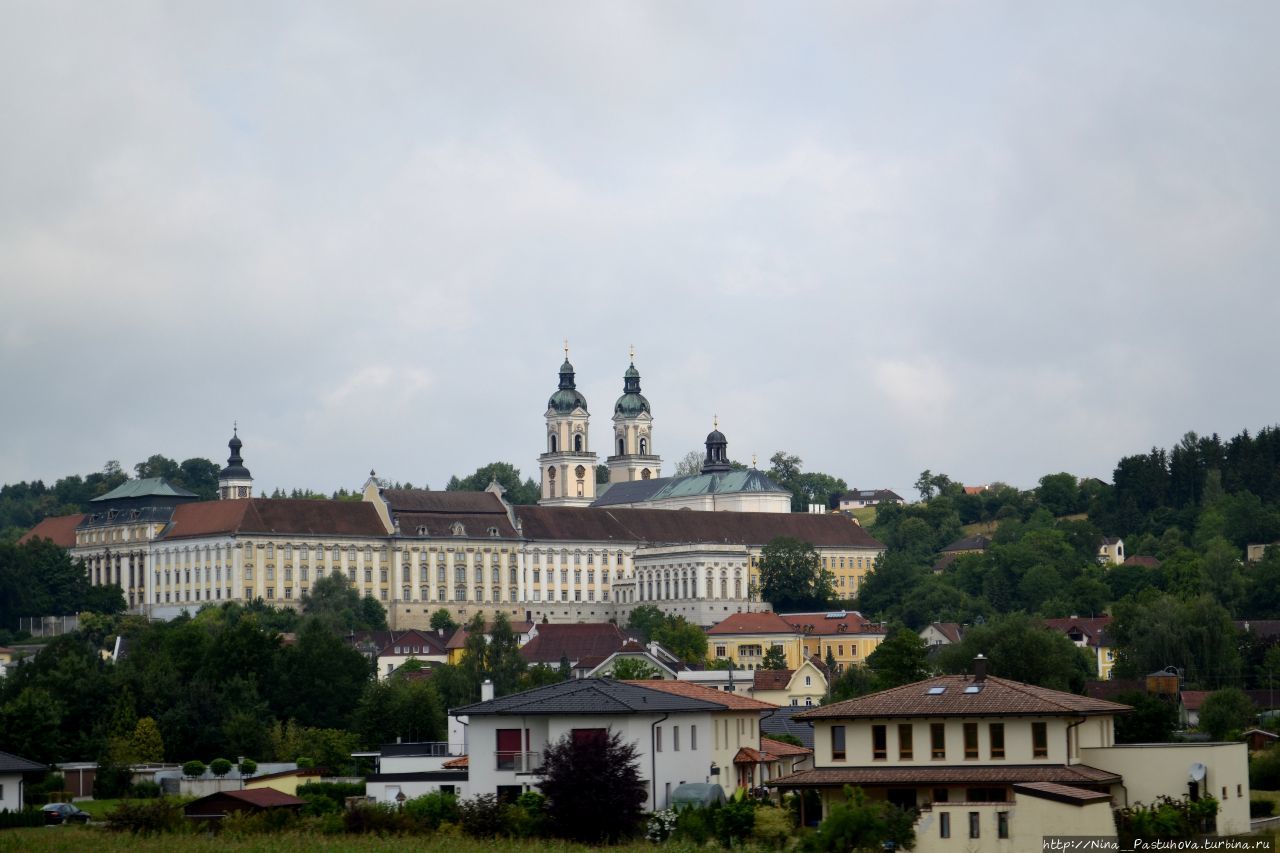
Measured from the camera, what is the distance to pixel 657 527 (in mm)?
198250

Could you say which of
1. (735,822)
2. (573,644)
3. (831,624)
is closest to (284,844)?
(735,822)

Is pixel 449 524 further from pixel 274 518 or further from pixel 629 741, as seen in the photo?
pixel 629 741

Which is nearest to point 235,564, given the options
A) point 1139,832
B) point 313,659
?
point 313,659

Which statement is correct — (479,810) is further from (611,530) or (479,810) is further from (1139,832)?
(611,530)

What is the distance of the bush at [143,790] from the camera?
6789 centimetres

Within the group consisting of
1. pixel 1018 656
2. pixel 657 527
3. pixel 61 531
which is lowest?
pixel 1018 656

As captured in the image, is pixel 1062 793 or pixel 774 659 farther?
pixel 774 659

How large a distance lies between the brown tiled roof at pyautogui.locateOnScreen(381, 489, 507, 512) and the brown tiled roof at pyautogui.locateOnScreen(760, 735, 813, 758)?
411 feet

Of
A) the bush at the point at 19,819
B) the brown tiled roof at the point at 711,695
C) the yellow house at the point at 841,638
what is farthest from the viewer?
the yellow house at the point at 841,638

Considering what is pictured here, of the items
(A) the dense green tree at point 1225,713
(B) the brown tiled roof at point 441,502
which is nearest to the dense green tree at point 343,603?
(B) the brown tiled roof at point 441,502

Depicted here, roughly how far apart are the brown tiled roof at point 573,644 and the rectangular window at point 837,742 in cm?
7411

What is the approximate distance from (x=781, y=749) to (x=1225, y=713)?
23.0 m

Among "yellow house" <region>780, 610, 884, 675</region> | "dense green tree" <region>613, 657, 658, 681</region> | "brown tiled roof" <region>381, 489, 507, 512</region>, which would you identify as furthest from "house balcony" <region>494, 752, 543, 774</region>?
"brown tiled roof" <region>381, 489, 507, 512</region>

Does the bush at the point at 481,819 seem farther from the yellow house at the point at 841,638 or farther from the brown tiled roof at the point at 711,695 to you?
the yellow house at the point at 841,638
